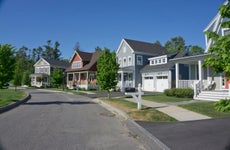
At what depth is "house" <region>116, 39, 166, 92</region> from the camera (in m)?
35.9

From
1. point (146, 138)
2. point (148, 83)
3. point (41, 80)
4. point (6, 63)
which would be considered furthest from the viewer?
point (41, 80)

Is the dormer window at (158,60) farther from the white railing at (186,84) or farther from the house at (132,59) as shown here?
the white railing at (186,84)

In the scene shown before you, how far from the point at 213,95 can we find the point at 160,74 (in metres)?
14.3

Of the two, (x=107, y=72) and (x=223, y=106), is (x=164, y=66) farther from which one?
(x=223, y=106)

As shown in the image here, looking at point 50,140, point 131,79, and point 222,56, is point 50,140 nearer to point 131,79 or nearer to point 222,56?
point 222,56

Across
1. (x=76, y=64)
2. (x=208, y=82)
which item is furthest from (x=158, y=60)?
(x=76, y=64)

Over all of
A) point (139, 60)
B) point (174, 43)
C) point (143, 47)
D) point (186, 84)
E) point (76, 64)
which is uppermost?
point (174, 43)

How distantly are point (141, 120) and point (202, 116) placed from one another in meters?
3.16

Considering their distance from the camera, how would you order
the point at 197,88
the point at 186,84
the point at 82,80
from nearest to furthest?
the point at 197,88 < the point at 186,84 < the point at 82,80

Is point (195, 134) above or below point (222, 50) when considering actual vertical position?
below

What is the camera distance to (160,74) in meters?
31.3

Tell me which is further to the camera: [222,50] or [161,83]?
[161,83]

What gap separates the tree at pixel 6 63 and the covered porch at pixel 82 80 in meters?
24.2

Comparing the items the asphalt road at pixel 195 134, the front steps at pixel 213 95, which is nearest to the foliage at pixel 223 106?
the asphalt road at pixel 195 134
